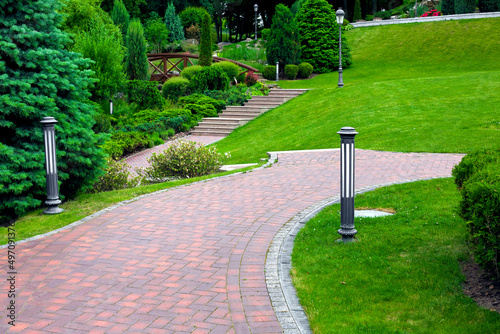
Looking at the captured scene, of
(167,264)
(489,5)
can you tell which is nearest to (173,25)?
(489,5)

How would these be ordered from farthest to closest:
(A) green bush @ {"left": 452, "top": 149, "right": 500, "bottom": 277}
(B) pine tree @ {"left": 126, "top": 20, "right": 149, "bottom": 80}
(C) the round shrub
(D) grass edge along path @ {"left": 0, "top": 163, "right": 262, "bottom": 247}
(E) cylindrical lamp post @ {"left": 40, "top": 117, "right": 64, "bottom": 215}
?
(B) pine tree @ {"left": 126, "top": 20, "right": 149, "bottom": 80} < (C) the round shrub < (E) cylindrical lamp post @ {"left": 40, "top": 117, "right": 64, "bottom": 215} < (D) grass edge along path @ {"left": 0, "top": 163, "right": 262, "bottom": 247} < (A) green bush @ {"left": 452, "top": 149, "right": 500, "bottom": 277}

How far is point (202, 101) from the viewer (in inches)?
983

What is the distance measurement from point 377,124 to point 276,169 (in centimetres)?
615

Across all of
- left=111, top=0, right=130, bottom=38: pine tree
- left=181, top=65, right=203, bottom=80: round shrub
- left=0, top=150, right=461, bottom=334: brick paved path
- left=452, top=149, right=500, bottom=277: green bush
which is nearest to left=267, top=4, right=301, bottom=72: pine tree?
left=181, top=65, right=203, bottom=80: round shrub

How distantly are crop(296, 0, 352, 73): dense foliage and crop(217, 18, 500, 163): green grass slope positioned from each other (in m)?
1.33

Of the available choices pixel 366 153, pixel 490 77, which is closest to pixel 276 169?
pixel 366 153

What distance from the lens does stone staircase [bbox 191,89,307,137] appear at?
22.4 meters

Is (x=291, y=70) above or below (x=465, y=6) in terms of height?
below

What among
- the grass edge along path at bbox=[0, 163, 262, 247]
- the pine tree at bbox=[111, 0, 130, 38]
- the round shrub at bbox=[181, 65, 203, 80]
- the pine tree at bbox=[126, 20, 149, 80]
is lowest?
the grass edge along path at bbox=[0, 163, 262, 247]

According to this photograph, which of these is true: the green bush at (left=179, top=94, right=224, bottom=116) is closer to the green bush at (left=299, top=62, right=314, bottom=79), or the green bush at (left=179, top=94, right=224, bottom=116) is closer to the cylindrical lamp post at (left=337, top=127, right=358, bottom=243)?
the green bush at (left=299, top=62, right=314, bottom=79)

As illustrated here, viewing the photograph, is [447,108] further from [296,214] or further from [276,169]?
[296,214]

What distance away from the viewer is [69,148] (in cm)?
866

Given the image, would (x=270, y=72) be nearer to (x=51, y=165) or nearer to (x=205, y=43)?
(x=205, y=43)

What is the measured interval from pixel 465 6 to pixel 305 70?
61.8 feet
